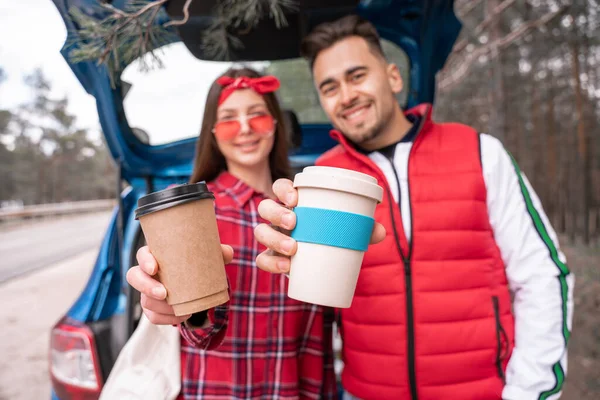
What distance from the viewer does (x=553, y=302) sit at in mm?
1297

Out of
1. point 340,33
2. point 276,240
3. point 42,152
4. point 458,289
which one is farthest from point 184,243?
point 42,152

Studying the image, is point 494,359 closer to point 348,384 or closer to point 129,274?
point 348,384

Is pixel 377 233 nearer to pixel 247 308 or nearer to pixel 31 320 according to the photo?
pixel 247 308

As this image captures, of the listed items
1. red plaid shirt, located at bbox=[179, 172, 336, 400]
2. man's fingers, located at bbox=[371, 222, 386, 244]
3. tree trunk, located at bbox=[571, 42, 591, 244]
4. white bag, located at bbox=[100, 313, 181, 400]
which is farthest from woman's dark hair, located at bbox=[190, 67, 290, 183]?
tree trunk, located at bbox=[571, 42, 591, 244]

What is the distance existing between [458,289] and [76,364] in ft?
4.83

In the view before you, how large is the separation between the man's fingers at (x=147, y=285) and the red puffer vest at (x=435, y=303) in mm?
714

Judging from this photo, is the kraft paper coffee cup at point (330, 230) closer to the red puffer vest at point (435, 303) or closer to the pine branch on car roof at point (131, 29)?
the red puffer vest at point (435, 303)

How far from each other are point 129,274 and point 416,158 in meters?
1.02

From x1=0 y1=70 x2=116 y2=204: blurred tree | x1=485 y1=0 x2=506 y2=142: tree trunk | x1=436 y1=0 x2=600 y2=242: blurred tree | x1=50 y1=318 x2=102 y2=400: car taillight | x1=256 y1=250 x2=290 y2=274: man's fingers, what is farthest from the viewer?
x1=0 y1=70 x2=116 y2=204: blurred tree

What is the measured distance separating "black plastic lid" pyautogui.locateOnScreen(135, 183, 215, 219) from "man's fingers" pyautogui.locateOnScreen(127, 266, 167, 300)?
0.14 metres

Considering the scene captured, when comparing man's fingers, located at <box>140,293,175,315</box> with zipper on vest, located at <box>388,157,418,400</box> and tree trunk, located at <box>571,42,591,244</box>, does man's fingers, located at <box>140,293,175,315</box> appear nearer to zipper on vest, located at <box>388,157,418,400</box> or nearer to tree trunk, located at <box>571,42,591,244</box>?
zipper on vest, located at <box>388,157,418,400</box>

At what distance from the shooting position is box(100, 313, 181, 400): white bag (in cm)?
119

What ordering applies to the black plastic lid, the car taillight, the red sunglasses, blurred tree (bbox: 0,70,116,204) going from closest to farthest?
the black plastic lid → the red sunglasses → the car taillight → blurred tree (bbox: 0,70,116,204)

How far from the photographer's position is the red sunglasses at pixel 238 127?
1456mm
